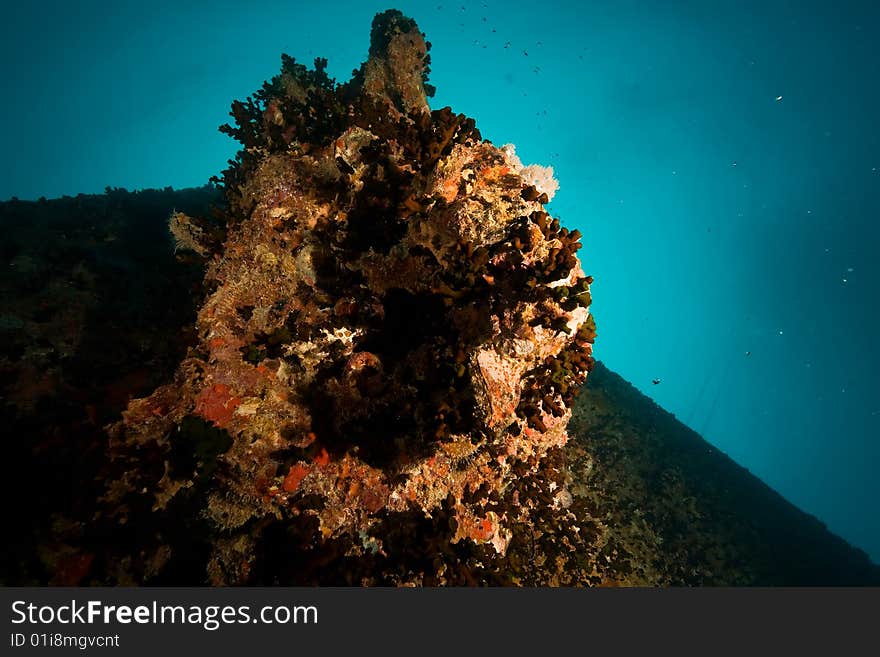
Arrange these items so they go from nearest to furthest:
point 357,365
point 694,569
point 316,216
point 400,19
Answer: point 357,365, point 316,216, point 400,19, point 694,569

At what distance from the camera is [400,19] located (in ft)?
35.7

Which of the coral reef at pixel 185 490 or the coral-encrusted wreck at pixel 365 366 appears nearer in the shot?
the coral reef at pixel 185 490

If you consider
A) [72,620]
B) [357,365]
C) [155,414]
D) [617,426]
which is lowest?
[72,620]

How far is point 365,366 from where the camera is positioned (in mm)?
5863

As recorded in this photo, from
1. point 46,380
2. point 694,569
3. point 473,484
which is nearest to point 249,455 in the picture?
point 473,484

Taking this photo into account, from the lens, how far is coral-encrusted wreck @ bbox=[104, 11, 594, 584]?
16.7 feet

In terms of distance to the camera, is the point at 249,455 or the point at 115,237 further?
the point at 115,237

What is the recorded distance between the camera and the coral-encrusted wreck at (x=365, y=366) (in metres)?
5.09

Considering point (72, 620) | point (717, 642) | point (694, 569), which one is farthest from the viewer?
point (694, 569)

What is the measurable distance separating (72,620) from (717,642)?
7195mm

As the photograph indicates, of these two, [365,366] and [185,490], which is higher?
[365,366]

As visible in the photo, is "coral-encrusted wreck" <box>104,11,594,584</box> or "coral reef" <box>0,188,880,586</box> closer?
"coral reef" <box>0,188,880,586</box>

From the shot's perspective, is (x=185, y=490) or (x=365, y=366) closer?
(x=185, y=490)

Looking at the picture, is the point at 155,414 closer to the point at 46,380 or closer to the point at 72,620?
the point at 72,620
